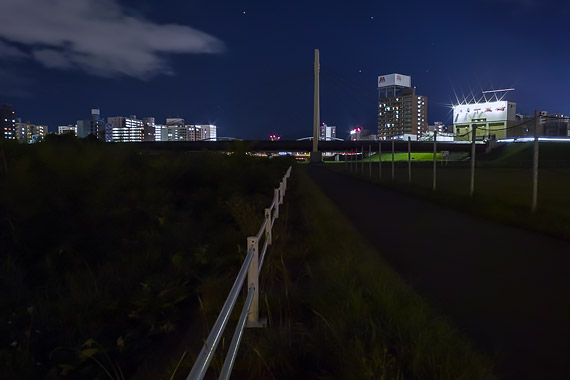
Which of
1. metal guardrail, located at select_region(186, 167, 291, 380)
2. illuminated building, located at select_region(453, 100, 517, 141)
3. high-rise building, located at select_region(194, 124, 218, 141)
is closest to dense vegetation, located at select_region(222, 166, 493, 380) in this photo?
metal guardrail, located at select_region(186, 167, 291, 380)

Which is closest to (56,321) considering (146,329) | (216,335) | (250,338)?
(146,329)

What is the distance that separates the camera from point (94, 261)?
814cm

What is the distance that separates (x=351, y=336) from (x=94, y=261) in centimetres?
589

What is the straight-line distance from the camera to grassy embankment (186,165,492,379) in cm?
331

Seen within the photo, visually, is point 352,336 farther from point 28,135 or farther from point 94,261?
point 28,135

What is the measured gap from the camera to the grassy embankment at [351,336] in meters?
3.31

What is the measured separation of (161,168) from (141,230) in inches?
238

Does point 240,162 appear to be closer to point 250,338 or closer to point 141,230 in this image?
point 141,230

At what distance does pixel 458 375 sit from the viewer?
10.5ft

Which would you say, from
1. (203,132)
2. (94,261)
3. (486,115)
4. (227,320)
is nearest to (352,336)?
(227,320)

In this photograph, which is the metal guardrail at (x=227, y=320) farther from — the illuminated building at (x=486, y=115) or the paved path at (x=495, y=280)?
the illuminated building at (x=486, y=115)

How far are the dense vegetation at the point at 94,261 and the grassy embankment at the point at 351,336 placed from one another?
1.32 m

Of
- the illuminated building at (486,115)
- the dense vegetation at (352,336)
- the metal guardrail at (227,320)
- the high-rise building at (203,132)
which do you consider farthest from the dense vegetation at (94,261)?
the high-rise building at (203,132)

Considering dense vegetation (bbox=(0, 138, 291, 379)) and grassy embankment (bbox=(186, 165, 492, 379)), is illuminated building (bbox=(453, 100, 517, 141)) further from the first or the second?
grassy embankment (bbox=(186, 165, 492, 379))
